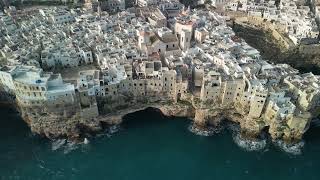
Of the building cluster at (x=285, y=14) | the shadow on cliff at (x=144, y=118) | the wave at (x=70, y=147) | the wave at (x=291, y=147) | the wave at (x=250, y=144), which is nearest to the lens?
the wave at (x=70, y=147)

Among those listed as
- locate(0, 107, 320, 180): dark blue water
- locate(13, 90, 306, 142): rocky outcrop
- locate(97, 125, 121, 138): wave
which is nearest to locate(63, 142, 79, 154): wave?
locate(0, 107, 320, 180): dark blue water

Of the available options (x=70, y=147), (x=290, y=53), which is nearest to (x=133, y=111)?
(x=70, y=147)

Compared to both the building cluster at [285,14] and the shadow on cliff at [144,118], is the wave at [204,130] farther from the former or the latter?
the building cluster at [285,14]

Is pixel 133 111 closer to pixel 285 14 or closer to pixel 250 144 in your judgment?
pixel 250 144

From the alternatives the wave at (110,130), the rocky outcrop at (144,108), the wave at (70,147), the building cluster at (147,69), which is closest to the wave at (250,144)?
the rocky outcrop at (144,108)

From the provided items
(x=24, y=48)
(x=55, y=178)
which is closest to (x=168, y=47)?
(x=24, y=48)

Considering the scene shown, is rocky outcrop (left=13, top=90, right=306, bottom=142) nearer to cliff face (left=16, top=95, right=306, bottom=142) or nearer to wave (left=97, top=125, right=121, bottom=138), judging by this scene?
cliff face (left=16, top=95, right=306, bottom=142)

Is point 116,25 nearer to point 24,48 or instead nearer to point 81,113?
point 24,48
